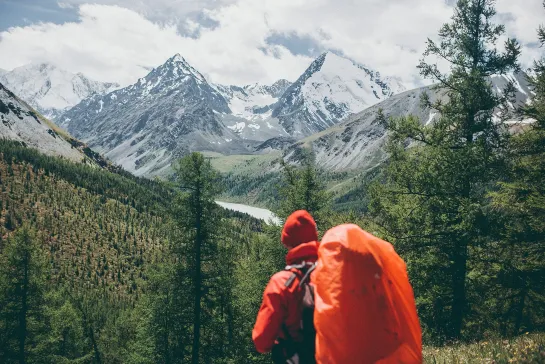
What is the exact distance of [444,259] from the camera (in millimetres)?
13367

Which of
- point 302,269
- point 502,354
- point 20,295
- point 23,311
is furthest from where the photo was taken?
point 20,295

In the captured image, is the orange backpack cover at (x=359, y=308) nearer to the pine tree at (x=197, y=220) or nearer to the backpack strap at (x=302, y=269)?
the backpack strap at (x=302, y=269)

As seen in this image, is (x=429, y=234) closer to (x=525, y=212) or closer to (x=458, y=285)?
(x=458, y=285)

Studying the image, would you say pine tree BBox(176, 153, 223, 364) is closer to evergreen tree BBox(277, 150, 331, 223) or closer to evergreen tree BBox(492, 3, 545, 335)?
evergreen tree BBox(277, 150, 331, 223)

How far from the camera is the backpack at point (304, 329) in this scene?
3977 mm

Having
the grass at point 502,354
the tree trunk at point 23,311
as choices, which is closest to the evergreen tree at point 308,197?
the grass at point 502,354

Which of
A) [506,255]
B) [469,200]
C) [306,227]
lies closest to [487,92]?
[469,200]

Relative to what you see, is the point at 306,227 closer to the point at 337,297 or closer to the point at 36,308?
the point at 337,297

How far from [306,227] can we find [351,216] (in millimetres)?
27059

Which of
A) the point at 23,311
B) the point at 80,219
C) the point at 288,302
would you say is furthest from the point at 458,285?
the point at 80,219

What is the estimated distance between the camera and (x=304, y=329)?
159 inches

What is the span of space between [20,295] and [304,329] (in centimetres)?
2842

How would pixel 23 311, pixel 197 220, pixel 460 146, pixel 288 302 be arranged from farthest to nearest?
pixel 23 311, pixel 197 220, pixel 460 146, pixel 288 302

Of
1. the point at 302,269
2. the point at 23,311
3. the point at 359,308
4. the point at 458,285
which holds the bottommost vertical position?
the point at 23,311
